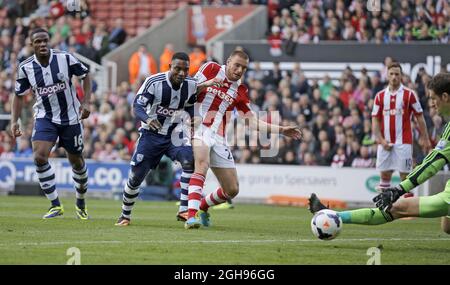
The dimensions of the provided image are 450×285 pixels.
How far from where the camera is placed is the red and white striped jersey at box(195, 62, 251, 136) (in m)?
13.6

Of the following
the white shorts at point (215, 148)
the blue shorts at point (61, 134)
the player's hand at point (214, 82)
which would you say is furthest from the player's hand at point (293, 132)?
the blue shorts at point (61, 134)

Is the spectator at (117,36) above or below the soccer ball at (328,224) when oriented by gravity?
above

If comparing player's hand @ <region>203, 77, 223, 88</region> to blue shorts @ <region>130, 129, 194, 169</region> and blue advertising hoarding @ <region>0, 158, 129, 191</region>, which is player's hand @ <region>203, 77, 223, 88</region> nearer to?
blue shorts @ <region>130, 129, 194, 169</region>

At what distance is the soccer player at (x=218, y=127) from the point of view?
43.2 ft

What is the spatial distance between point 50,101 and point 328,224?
559 cm

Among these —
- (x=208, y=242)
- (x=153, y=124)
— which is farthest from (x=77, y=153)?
(x=208, y=242)

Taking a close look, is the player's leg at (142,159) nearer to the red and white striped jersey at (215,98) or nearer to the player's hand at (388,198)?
the red and white striped jersey at (215,98)

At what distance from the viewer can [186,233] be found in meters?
12.4

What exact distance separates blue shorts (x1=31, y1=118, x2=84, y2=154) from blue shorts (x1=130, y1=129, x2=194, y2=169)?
121cm

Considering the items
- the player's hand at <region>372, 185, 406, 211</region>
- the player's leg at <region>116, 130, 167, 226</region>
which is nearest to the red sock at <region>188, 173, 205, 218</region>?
the player's leg at <region>116, 130, 167, 226</region>

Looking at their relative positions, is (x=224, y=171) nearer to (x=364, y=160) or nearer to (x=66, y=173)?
(x=364, y=160)

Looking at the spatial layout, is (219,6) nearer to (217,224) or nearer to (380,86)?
(380,86)
